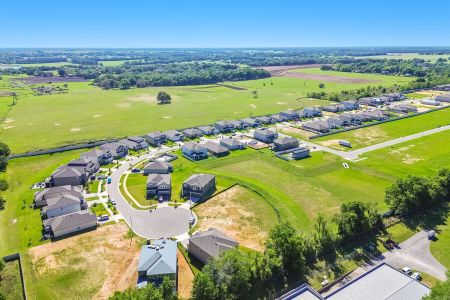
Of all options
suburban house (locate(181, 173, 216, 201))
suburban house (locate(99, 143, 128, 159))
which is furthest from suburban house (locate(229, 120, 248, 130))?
suburban house (locate(181, 173, 216, 201))

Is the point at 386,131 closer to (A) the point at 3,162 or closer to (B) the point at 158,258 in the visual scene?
(B) the point at 158,258

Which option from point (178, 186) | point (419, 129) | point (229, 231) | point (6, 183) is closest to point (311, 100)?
point (419, 129)

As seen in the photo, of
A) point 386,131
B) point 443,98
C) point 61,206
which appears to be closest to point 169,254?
point 61,206

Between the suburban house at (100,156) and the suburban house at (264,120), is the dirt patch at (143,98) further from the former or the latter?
the suburban house at (100,156)

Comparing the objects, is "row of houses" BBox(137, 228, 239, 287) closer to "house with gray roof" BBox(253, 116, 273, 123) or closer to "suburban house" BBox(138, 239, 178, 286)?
"suburban house" BBox(138, 239, 178, 286)

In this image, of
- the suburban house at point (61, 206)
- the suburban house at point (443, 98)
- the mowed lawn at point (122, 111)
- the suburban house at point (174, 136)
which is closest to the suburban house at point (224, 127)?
the mowed lawn at point (122, 111)

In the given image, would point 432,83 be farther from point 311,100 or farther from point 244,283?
point 244,283

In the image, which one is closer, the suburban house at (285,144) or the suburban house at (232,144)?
the suburban house at (285,144)
